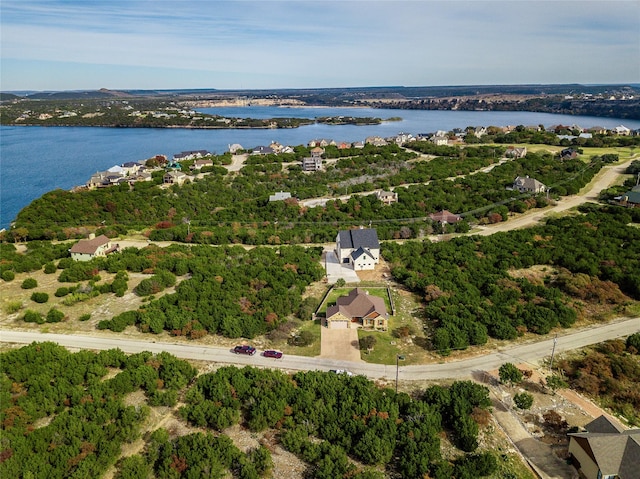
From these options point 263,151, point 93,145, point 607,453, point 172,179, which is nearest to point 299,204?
point 172,179

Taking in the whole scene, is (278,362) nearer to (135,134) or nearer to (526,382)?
(526,382)

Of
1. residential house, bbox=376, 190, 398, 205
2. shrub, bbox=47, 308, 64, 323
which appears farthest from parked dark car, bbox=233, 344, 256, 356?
residential house, bbox=376, 190, 398, 205

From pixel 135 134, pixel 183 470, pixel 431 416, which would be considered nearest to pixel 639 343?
pixel 431 416

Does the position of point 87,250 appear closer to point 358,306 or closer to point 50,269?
point 50,269

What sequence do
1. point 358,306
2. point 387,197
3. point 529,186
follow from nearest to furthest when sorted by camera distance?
1. point 358,306
2. point 387,197
3. point 529,186

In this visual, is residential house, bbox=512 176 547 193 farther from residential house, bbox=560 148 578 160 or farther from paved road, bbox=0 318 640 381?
paved road, bbox=0 318 640 381

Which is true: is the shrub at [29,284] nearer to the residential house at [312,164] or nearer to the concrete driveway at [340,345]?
the concrete driveway at [340,345]
